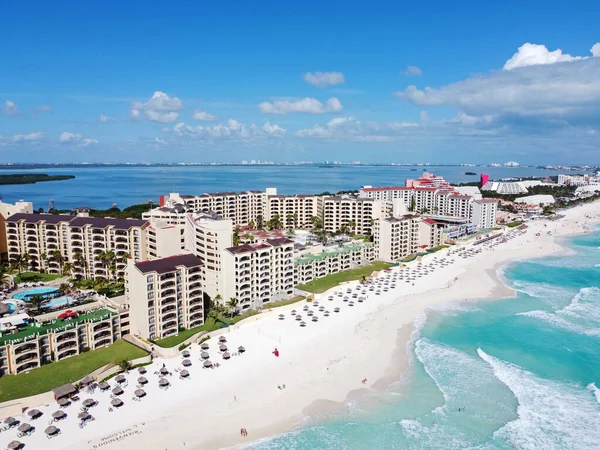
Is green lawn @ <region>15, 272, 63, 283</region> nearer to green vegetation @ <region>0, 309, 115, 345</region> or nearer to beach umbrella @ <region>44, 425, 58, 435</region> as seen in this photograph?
green vegetation @ <region>0, 309, 115, 345</region>

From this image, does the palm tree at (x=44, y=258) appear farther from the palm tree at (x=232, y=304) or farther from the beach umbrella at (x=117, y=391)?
the beach umbrella at (x=117, y=391)

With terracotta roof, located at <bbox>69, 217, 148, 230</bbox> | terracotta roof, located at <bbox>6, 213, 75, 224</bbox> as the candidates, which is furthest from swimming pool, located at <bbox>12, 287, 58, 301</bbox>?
terracotta roof, located at <bbox>6, 213, 75, 224</bbox>

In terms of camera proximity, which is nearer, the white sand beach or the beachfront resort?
the white sand beach

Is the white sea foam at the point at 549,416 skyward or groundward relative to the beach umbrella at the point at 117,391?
groundward

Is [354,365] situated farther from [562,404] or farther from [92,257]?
[92,257]

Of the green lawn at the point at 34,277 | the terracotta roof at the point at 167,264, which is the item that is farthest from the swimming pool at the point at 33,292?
the terracotta roof at the point at 167,264

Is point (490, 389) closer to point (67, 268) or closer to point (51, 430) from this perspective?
point (51, 430)

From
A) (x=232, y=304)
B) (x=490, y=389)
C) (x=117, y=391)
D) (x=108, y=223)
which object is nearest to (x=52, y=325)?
(x=117, y=391)

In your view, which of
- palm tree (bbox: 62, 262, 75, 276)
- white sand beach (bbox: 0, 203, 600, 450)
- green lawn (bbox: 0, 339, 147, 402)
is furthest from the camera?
palm tree (bbox: 62, 262, 75, 276)
